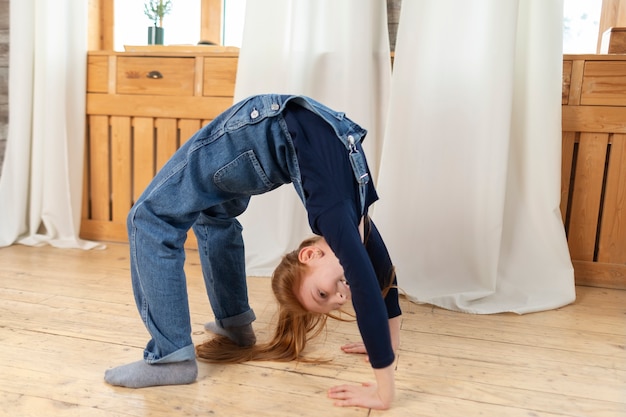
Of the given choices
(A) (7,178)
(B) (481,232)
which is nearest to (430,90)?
(B) (481,232)

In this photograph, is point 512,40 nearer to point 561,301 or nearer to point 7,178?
point 561,301

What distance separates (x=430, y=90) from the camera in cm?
168

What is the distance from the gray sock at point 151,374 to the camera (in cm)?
106

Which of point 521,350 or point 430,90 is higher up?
point 430,90

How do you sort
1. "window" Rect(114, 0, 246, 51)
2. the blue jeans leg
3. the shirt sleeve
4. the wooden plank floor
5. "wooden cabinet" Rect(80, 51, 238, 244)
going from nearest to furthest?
the shirt sleeve
the wooden plank floor
the blue jeans leg
"wooden cabinet" Rect(80, 51, 238, 244)
"window" Rect(114, 0, 246, 51)

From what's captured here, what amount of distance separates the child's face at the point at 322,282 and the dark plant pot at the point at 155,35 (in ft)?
4.95

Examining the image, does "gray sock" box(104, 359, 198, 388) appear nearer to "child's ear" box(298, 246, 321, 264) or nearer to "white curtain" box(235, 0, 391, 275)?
"child's ear" box(298, 246, 321, 264)

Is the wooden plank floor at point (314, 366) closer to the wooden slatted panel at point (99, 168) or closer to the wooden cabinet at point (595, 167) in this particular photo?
the wooden cabinet at point (595, 167)

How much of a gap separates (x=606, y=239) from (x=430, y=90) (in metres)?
0.76

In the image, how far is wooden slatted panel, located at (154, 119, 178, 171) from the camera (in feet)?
6.86

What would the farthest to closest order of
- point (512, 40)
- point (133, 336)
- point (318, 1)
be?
1. point (318, 1)
2. point (512, 40)
3. point (133, 336)

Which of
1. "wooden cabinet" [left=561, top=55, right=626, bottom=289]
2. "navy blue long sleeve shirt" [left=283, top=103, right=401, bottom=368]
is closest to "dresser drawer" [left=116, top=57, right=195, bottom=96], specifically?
"navy blue long sleeve shirt" [left=283, top=103, right=401, bottom=368]

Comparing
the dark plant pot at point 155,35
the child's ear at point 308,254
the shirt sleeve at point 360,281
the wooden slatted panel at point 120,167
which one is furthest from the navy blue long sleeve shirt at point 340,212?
the dark plant pot at point 155,35

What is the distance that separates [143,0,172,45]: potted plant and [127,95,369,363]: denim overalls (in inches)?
53.5
